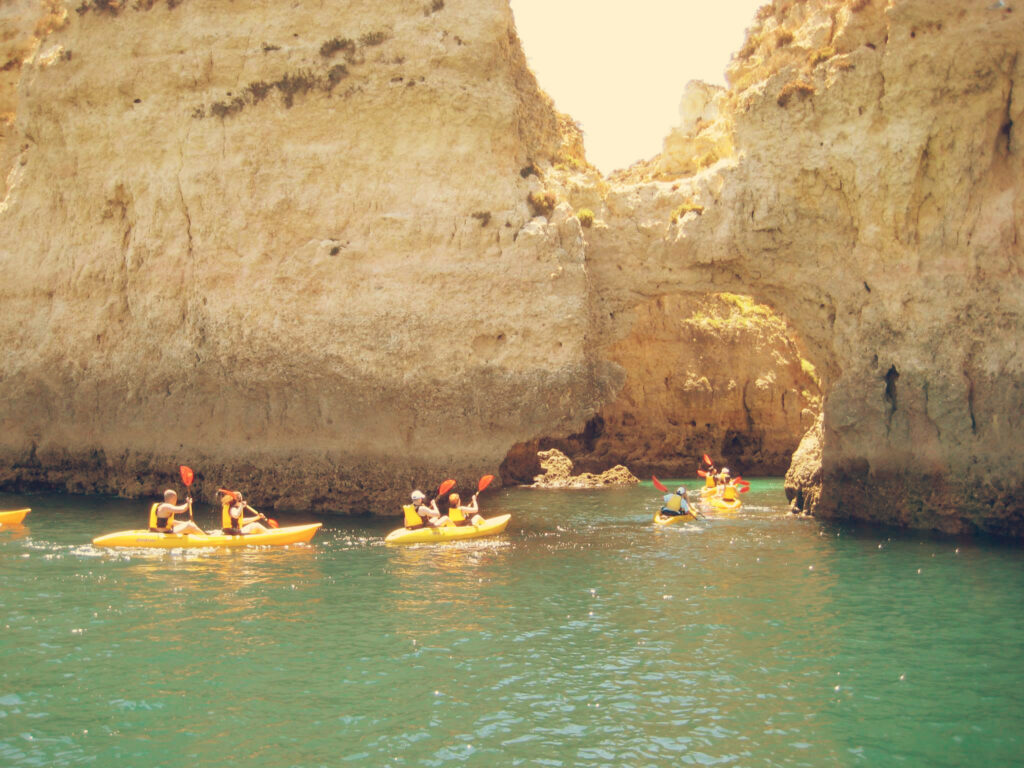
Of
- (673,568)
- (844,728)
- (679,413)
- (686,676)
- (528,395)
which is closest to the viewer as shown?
(844,728)

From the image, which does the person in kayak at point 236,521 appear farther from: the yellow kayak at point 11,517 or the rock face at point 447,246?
the yellow kayak at point 11,517

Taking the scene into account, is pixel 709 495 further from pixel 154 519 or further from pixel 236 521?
pixel 154 519

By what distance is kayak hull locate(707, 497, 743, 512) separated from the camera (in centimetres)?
2156

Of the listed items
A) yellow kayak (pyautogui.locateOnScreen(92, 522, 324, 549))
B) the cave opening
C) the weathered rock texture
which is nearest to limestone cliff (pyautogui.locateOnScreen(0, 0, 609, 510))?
yellow kayak (pyautogui.locateOnScreen(92, 522, 324, 549))

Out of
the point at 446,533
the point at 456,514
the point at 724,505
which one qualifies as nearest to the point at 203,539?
the point at 446,533

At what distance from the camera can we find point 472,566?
47.0 ft

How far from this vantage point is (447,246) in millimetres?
19391

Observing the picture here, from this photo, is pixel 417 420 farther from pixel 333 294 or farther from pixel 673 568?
pixel 673 568

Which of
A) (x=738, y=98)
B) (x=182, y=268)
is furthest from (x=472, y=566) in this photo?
(x=738, y=98)

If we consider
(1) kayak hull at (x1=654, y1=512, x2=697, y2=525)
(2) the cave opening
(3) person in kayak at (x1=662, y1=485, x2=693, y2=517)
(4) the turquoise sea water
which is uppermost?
(2) the cave opening

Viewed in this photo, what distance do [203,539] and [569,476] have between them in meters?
17.5

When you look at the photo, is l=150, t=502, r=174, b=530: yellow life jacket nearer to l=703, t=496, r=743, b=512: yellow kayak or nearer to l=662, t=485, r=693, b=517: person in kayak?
l=662, t=485, r=693, b=517: person in kayak

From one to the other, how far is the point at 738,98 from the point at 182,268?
1368 cm

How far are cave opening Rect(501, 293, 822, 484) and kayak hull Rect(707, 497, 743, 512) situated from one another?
11.4 m
